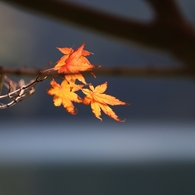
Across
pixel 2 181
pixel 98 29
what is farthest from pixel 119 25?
pixel 2 181

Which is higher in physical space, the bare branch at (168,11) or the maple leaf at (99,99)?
the bare branch at (168,11)

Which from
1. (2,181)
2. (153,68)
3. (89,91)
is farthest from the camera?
(2,181)

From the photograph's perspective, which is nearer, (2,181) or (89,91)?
(89,91)

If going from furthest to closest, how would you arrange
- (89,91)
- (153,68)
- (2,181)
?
(2,181) → (89,91) → (153,68)

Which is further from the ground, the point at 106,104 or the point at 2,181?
the point at 2,181

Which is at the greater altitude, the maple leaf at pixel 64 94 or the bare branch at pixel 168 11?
the bare branch at pixel 168 11

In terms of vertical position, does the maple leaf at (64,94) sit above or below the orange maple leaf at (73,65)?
below

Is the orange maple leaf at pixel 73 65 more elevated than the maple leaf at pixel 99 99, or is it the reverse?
the orange maple leaf at pixel 73 65

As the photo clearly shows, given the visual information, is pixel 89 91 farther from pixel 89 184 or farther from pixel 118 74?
pixel 89 184

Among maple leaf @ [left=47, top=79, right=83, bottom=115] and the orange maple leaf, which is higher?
the orange maple leaf

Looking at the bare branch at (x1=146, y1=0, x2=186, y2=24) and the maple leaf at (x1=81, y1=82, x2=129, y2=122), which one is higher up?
the bare branch at (x1=146, y1=0, x2=186, y2=24)
